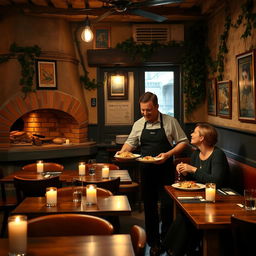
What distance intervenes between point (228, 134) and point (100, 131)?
2573 millimetres

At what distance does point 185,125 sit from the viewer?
702 cm

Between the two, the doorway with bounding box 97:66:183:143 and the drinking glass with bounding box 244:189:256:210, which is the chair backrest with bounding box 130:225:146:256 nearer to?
the drinking glass with bounding box 244:189:256:210

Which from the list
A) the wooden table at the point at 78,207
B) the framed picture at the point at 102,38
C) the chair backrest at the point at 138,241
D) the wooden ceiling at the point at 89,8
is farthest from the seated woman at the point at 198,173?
the framed picture at the point at 102,38

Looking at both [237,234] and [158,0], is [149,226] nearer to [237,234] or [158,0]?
[237,234]

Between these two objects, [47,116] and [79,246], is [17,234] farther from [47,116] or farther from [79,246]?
[47,116]

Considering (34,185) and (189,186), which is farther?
(34,185)

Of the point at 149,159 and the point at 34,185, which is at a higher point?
the point at 149,159

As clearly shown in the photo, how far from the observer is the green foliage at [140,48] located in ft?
22.2

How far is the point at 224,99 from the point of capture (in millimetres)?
5648

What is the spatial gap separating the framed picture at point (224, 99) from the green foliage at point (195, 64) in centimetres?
88

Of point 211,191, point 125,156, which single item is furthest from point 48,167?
point 211,191

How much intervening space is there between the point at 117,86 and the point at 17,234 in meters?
5.39

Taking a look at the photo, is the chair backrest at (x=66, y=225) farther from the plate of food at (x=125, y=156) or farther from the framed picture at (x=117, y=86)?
the framed picture at (x=117, y=86)

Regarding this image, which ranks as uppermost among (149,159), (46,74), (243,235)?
(46,74)
